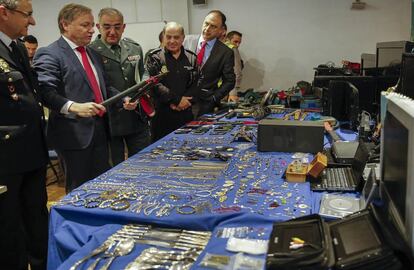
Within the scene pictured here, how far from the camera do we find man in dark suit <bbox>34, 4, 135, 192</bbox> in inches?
91.4

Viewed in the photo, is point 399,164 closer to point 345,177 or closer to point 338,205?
point 338,205

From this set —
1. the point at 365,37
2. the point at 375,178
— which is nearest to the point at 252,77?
the point at 365,37

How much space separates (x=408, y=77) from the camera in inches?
72.6

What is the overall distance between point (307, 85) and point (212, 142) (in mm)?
3010

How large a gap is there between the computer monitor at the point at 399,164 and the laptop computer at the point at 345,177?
39 centimetres

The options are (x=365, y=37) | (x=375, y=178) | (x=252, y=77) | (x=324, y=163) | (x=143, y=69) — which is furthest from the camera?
(x=252, y=77)

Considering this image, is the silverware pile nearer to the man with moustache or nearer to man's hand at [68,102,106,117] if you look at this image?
man's hand at [68,102,106,117]

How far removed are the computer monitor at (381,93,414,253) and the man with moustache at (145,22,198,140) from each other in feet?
7.61

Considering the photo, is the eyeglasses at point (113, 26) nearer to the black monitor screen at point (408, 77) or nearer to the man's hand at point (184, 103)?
the man's hand at point (184, 103)

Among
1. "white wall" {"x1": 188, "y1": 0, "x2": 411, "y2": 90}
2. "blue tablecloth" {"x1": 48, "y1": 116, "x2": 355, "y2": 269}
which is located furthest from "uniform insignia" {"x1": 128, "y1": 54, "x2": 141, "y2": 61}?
"white wall" {"x1": 188, "y1": 0, "x2": 411, "y2": 90}

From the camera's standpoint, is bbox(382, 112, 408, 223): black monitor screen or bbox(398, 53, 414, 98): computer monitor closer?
bbox(382, 112, 408, 223): black monitor screen

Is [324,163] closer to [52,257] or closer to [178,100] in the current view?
[52,257]

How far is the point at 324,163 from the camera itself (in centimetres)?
177

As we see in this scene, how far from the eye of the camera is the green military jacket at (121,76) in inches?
112
